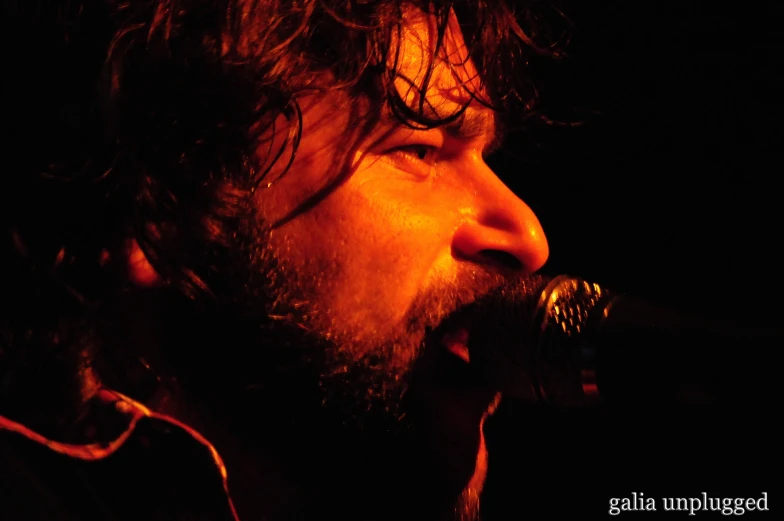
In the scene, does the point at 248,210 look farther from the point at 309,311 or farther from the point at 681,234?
the point at 681,234

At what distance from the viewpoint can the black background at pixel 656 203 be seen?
1.83 metres

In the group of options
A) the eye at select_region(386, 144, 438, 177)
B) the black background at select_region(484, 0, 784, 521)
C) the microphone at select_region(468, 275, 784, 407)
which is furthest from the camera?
the black background at select_region(484, 0, 784, 521)

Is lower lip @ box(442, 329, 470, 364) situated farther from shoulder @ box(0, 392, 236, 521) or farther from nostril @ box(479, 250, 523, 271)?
shoulder @ box(0, 392, 236, 521)

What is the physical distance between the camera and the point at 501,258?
128 cm

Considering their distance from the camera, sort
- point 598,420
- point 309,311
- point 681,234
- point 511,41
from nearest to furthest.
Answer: point 309,311 → point 511,41 → point 681,234 → point 598,420

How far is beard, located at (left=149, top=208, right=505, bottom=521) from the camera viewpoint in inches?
49.1

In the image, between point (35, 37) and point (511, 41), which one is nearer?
point (35, 37)

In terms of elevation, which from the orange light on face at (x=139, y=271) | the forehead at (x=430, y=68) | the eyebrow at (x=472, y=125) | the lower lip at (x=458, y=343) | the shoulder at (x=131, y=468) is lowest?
the shoulder at (x=131, y=468)

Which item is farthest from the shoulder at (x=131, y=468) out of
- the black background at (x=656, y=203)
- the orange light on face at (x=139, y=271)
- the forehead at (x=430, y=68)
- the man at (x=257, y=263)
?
the black background at (x=656, y=203)

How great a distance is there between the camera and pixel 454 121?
134 centimetres

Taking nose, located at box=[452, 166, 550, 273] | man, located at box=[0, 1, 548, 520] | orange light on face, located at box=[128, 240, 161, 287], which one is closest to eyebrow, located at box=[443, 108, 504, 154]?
man, located at box=[0, 1, 548, 520]

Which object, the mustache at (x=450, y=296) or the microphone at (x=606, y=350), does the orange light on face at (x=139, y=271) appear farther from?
the microphone at (x=606, y=350)

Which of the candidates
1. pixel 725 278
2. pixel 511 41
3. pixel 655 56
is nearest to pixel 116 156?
pixel 511 41

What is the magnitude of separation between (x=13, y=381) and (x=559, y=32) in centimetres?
154
